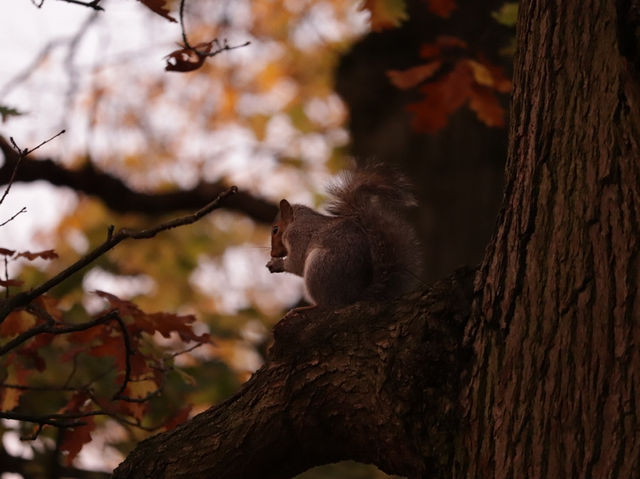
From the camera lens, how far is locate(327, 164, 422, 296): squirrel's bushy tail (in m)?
2.82

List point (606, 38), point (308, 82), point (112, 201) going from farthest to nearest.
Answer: point (308, 82) < point (112, 201) < point (606, 38)

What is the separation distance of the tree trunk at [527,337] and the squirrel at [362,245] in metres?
0.45

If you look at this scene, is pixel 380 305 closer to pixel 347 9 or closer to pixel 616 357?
pixel 616 357

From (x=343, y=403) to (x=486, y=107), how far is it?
5.74 feet

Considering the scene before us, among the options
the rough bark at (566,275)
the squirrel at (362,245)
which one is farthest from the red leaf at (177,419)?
the rough bark at (566,275)

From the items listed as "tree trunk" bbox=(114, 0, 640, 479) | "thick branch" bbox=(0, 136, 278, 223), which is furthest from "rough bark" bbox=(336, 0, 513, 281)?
"tree trunk" bbox=(114, 0, 640, 479)

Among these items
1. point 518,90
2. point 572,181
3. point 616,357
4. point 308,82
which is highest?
point 308,82

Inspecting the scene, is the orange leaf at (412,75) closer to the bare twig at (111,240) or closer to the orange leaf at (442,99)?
the orange leaf at (442,99)

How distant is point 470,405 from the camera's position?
204cm

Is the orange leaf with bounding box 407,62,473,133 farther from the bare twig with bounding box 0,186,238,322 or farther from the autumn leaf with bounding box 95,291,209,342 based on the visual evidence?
the bare twig with bounding box 0,186,238,322

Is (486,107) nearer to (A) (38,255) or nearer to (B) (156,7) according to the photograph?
(B) (156,7)

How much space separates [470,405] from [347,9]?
611 centimetres

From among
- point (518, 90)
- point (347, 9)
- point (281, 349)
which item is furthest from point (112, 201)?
point (518, 90)

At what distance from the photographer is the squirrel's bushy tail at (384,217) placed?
282 cm
